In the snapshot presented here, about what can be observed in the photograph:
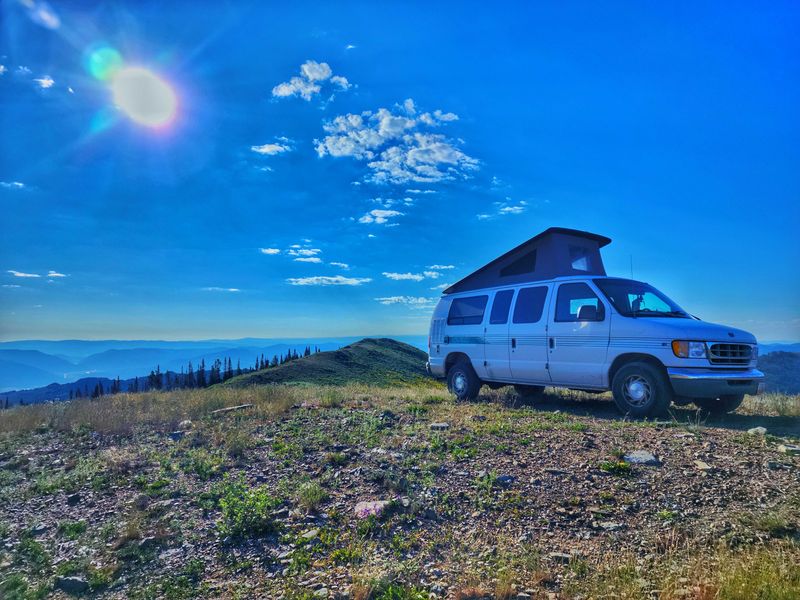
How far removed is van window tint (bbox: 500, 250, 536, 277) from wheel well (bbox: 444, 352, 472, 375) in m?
2.12

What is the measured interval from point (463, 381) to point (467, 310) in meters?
1.68

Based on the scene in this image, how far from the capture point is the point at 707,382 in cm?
667

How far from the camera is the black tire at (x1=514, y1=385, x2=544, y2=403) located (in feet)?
33.7

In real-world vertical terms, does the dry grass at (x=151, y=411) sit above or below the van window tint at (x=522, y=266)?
below

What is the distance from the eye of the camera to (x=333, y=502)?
4352 mm

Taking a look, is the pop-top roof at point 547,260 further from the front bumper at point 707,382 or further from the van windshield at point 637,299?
the front bumper at point 707,382

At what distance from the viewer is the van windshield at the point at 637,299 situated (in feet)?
25.5

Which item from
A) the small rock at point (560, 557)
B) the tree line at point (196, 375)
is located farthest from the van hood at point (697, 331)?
the tree line at point (196, 375)

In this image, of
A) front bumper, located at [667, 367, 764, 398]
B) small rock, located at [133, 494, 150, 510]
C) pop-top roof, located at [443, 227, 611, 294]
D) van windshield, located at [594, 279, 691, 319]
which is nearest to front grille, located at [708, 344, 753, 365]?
front bumper, located at [667, 367, 764, 398]

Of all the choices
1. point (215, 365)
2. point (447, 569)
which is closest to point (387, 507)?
point (447, 569)

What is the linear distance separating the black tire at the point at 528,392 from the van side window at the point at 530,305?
2.00 metres

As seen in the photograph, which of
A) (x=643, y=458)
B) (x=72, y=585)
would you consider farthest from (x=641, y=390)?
(x=72, y=585)

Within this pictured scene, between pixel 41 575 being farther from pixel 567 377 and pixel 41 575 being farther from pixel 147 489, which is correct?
pixel 567 377

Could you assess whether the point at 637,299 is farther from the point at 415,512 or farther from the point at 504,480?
the point at 415,512
